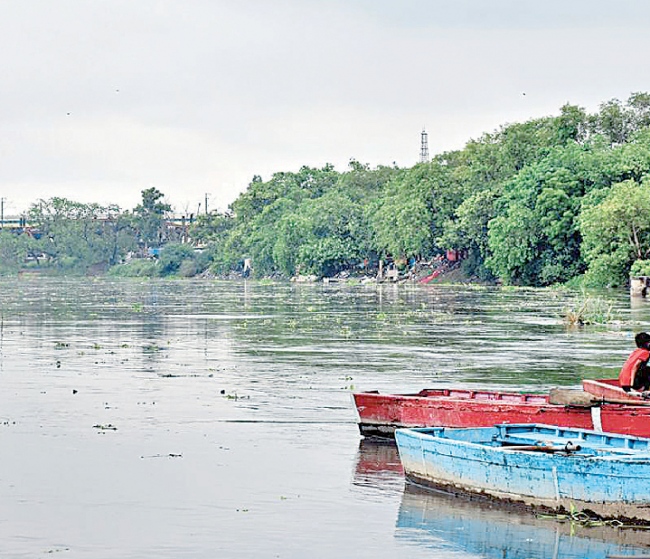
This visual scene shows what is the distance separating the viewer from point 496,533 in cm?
1500

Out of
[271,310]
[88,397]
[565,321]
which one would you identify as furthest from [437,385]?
[271,310]

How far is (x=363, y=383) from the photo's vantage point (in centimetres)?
2948

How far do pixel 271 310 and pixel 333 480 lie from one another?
4591 cm

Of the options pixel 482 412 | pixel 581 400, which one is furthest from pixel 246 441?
pixel 581 400

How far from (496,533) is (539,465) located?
94 cm

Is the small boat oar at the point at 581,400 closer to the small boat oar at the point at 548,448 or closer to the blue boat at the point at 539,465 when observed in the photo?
the blue boat at the point at 539,465

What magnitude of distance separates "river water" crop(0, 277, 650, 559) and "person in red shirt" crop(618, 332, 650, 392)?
3.44m

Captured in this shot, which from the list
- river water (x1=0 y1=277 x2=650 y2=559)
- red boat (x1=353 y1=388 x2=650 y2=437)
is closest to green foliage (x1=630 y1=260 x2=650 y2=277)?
river water (x1=0 y1=277 x2=650 y2=559)

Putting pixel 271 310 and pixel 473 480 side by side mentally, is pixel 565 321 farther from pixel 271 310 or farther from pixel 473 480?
pixel 473 480

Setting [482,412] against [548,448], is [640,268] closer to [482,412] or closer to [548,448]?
[482,412]

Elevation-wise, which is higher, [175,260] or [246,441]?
[175,260]

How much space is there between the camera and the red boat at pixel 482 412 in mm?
17969

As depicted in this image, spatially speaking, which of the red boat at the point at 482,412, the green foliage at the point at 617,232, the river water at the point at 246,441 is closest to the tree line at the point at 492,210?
the green foliage at the point at 617,232

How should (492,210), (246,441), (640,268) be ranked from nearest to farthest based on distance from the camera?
(246,441) < (640,268) < (492,210)
